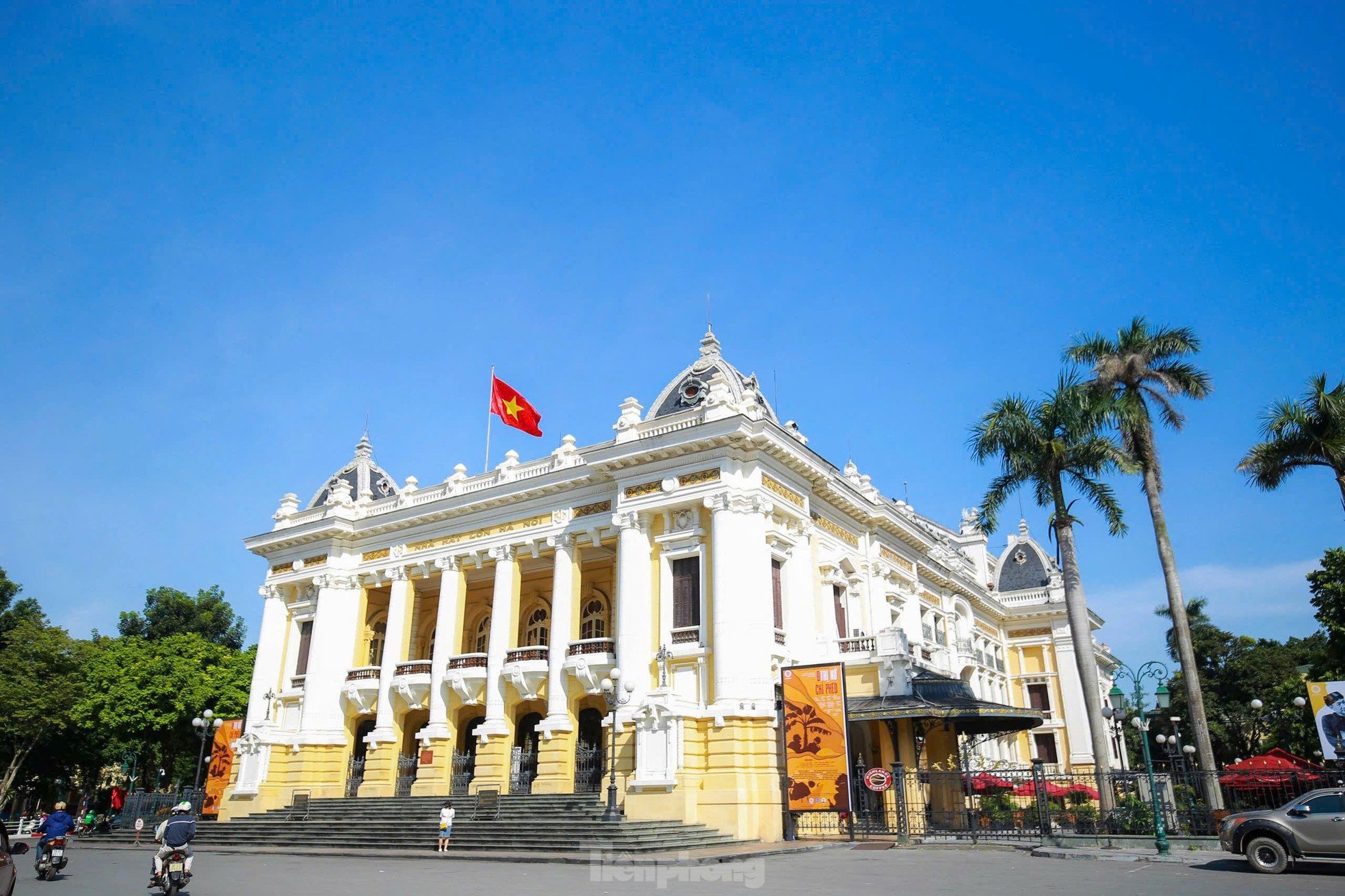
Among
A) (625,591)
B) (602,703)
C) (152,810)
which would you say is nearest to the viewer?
(625,591)

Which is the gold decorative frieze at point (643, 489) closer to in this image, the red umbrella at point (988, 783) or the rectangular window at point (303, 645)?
the red umbrella at point (988, 783)

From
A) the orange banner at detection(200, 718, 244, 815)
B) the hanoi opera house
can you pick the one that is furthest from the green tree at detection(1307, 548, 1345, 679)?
the orange banner at detection(200, 718, 244, 815)

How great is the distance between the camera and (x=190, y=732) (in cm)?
4725

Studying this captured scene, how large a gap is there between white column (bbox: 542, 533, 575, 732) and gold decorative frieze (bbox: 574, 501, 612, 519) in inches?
33.0

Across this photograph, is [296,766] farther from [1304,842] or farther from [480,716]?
[1304,842]

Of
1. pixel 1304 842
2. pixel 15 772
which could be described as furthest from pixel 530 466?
pixel 15 772

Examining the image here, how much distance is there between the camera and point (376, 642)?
1523 inches

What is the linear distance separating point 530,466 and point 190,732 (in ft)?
89.0

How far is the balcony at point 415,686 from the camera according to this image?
111 feet

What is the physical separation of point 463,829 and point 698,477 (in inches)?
481

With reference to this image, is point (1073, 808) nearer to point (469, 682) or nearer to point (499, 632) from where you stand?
point (499, 632)

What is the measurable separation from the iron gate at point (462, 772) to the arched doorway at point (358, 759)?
3.78 m

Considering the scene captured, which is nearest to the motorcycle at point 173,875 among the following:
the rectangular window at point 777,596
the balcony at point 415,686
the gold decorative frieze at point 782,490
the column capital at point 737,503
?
the column capital at point 737,503

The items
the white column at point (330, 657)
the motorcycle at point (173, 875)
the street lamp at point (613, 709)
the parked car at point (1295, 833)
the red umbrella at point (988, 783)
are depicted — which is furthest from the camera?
the white column at point (330, 657)
